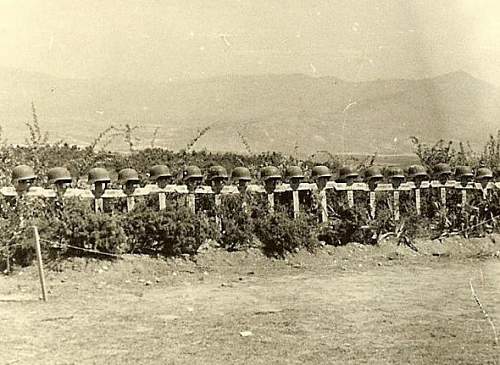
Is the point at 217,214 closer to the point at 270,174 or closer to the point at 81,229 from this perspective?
the point at 270,174

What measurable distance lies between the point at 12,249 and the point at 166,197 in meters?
3.30

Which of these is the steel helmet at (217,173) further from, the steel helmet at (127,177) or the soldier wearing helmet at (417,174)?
the soldier wearing helmet at (417,174)

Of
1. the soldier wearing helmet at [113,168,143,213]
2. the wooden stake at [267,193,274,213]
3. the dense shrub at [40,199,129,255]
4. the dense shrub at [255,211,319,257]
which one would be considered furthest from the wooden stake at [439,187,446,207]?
the dense shrub at [40,199,129,255]

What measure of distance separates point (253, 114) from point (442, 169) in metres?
52.4

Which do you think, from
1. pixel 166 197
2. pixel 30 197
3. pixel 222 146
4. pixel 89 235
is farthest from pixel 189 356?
pixel 222 146

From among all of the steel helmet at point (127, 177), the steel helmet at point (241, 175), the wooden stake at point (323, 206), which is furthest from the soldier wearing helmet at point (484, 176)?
the steel helmet at point (127, 177)

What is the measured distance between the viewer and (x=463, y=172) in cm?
1655

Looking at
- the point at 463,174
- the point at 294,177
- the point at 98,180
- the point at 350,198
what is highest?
the point at 98,180

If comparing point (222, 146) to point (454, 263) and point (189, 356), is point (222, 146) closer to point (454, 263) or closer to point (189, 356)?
point (454, 263)

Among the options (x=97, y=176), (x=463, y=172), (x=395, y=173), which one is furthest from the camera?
(x=463, y=172)

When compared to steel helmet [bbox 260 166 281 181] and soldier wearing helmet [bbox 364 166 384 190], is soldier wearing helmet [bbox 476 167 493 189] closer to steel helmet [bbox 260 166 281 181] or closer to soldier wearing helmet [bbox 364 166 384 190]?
soldier wearing helmet [bbox 364 166 384 190]

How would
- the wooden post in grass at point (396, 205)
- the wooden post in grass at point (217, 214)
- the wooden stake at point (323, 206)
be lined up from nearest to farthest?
the wooden post in grass at point (217, 214) → the wooden stake at point (323, 206) → the wooden post in grass at point (396, 205)

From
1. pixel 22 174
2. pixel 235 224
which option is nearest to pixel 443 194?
pixel 235 224

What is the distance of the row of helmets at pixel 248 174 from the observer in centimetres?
1179
